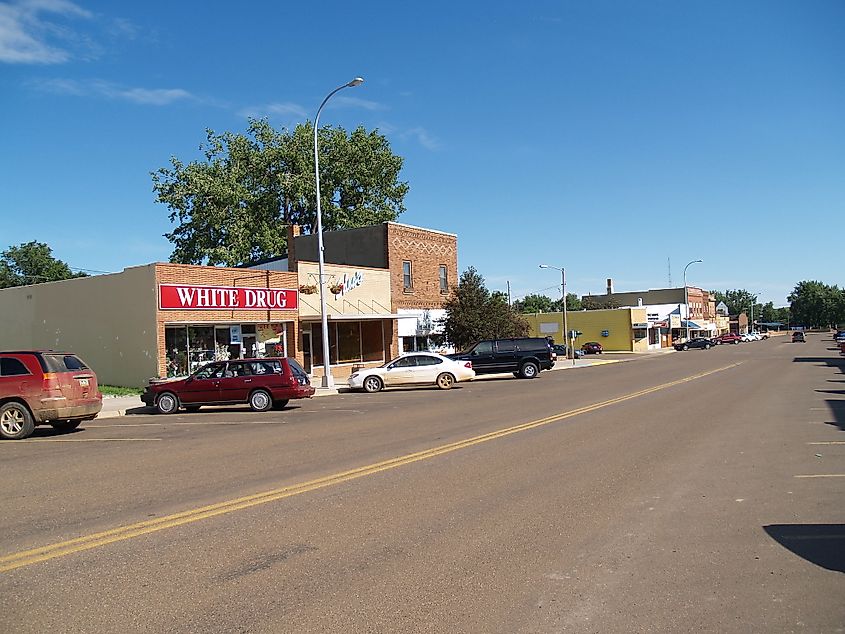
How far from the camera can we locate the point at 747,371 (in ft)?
117

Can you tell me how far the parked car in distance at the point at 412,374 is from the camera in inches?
1133

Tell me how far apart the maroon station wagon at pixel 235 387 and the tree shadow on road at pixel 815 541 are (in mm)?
15495

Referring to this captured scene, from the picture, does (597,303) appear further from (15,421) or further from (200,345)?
(15,421)

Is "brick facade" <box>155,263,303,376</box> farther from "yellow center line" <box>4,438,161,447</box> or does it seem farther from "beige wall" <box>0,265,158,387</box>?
"yellow center line" <box>4,438,161,447</box>

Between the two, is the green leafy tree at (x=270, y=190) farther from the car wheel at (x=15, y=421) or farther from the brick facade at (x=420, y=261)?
the car wheel at (x=15, y=421)

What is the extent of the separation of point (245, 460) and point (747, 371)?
A: 30.2 m

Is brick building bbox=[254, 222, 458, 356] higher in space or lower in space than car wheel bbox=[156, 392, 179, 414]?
higher

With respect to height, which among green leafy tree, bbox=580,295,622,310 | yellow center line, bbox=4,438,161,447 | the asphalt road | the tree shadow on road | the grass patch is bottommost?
the tree shadow on road

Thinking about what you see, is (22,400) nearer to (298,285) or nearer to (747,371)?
(298,285)

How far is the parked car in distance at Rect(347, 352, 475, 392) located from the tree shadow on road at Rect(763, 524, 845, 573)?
72.9 ft

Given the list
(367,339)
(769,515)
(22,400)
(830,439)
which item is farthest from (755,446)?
(367,339)

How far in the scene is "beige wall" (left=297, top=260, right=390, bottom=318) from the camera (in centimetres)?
3428

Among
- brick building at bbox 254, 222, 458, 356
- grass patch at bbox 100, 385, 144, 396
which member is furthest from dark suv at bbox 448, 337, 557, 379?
grass patch at bbox 100, 385, 144, 396

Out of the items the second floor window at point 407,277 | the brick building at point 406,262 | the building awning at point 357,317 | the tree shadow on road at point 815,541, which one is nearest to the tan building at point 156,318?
the building awning at point 357,317
